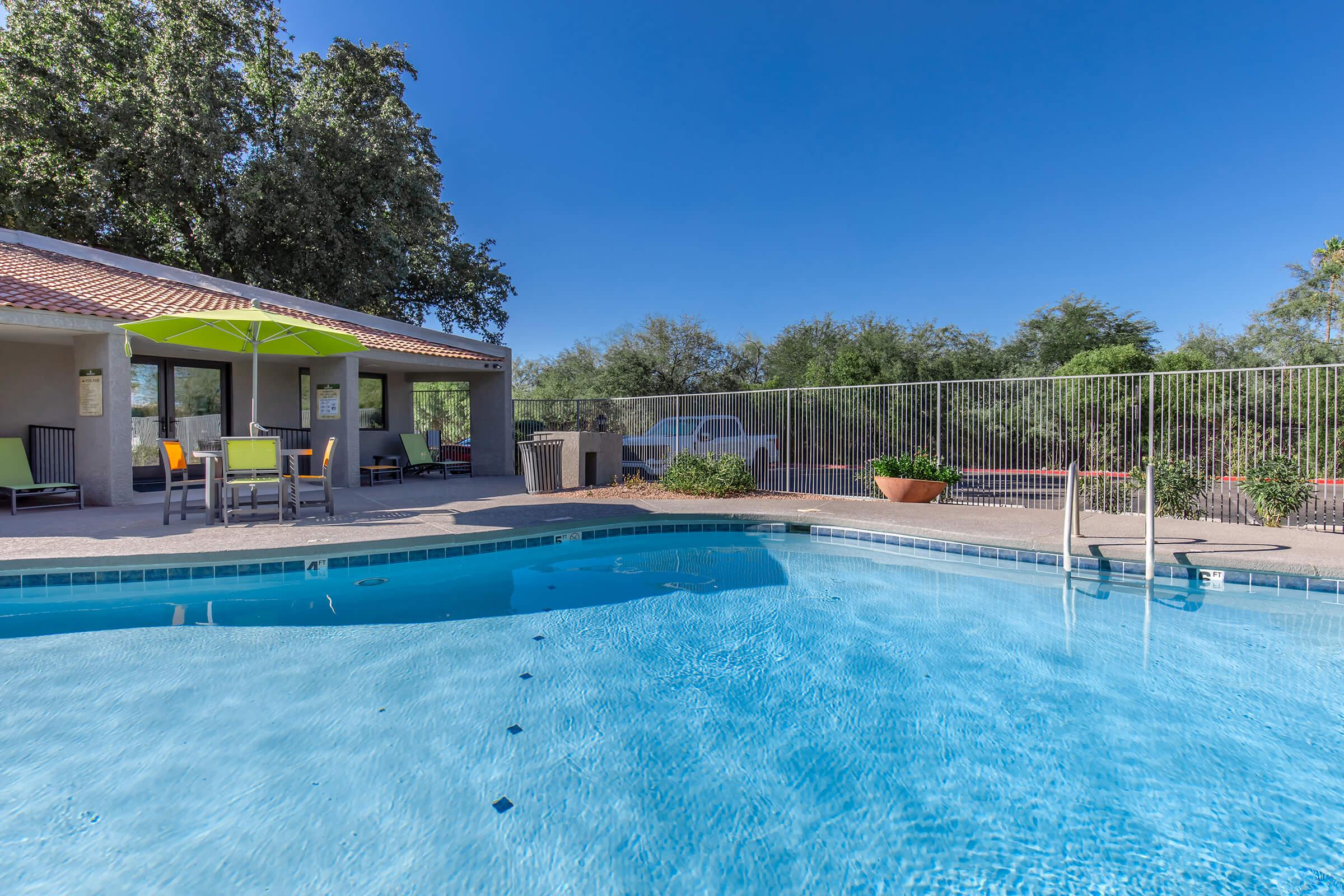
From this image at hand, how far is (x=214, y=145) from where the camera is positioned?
53.1 feet

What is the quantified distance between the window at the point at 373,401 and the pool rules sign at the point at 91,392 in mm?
5819

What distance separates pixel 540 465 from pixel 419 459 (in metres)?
4.99

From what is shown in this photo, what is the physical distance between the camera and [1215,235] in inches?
750

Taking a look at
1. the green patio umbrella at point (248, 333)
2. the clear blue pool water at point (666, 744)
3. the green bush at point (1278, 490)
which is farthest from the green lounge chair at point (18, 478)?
the green bush at point (1278, 490)

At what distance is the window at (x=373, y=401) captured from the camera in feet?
49.0

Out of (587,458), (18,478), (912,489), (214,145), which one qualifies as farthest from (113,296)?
(912,489)

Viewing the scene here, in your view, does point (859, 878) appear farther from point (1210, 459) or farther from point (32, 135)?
point (32, 135)

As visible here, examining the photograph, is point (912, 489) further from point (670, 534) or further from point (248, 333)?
point (248, 333)

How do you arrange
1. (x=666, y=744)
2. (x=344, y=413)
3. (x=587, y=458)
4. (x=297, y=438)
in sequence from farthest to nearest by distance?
(x=297, y=438)
(x=587, y=458)
(x=344, y=413)
(x=666, y=744)

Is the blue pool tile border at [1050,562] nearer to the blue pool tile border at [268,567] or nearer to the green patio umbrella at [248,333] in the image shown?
the blue pool tile border at [268,567]

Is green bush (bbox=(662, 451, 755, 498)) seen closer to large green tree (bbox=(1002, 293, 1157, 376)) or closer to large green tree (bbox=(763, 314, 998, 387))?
large green tree (bbox=(763, 314, 998, 387))

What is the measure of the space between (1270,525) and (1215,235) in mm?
16464

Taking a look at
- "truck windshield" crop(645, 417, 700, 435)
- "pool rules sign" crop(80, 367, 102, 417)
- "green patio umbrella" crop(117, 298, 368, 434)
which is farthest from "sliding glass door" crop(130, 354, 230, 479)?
"truck windshield" crop(645, 417, 700, 435)

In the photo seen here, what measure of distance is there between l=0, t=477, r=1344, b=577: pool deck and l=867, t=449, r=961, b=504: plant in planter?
378 millimetres
